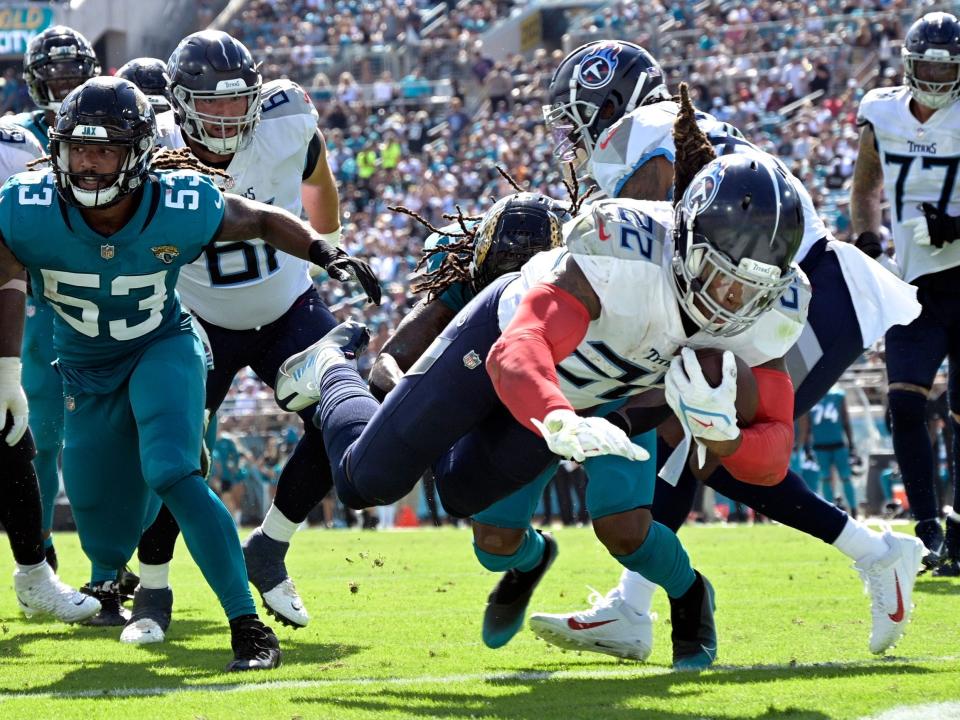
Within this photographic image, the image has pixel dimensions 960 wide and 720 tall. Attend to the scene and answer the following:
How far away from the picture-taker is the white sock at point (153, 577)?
4961 millimetres

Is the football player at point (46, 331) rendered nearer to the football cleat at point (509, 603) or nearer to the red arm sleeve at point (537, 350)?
the football cleat at point (509, 603)

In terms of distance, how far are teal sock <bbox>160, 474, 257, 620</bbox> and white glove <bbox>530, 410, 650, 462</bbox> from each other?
4.41 feet

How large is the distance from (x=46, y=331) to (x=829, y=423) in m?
7.82

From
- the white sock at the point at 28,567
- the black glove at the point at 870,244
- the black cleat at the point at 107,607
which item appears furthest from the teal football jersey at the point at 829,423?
the white sock at the point at 28,567

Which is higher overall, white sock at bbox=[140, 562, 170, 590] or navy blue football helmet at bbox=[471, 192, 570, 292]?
navy blue football helmet at bbox=[471, 192, 570, 292]

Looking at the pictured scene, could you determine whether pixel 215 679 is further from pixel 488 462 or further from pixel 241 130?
pixel 241 130

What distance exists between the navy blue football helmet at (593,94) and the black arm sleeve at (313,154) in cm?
104

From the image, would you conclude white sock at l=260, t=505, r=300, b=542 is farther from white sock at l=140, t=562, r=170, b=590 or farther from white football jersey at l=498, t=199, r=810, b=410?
white football jersey at l=498, t=199, r=810, b=410

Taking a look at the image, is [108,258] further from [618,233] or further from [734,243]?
[734,243]

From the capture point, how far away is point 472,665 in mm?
4195

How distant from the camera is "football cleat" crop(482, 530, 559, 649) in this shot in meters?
4.53

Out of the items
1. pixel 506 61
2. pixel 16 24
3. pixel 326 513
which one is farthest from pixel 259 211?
pixel 16 24

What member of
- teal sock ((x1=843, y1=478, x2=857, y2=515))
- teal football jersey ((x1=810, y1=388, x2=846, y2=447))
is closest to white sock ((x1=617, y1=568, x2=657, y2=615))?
teal sock ((x1=843, y1=478, x2=857, y2=515))

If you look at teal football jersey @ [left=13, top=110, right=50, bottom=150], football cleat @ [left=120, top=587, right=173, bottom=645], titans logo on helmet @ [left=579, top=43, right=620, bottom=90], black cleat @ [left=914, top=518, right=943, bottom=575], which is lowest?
black cleat @ [left=914, top=518, right=943, bottom=575]
